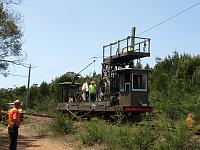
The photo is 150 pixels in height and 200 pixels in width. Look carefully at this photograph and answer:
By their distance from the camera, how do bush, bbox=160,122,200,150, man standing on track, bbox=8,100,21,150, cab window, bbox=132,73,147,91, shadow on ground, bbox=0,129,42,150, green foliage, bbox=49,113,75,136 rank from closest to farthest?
bush, bbox=160,122,200,150 → man standing on track, bbox=8,100,21,150 → shadow on ground, bbox=0,129,42,150 → green foliage, bbox=49,113,75,136 → cab window, bbox=132,73,147,91

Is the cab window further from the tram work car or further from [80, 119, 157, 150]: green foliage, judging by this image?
[80, 119, 157, 150]: green foliage

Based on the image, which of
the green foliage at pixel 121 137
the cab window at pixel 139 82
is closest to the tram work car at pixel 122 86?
the cab window at pixel 139 82

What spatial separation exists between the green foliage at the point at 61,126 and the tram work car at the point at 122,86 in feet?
15.4

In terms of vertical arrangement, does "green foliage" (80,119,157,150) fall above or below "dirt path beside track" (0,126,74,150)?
above

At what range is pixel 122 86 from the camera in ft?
81.5

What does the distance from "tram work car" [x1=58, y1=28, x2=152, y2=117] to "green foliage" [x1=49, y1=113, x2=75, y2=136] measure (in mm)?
4688

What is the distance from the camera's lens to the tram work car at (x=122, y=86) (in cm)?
2408

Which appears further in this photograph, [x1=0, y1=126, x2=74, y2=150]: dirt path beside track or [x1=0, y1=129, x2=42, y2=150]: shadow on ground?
[x1=0, y1=129, x2=42, y2=150]: shadow on ground

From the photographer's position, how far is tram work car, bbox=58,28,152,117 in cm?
2408

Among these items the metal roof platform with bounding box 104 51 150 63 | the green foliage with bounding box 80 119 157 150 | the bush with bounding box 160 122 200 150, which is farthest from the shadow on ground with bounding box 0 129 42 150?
the metal roof platform with bounding box 104 51 150 63

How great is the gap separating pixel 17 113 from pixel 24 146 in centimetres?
242

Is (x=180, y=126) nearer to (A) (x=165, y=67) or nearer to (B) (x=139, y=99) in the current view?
(B) (x=139, y=99)

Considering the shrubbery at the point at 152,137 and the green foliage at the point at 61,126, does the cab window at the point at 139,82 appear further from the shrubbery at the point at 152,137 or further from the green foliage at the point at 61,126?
the shrubbery at the point at 152,137

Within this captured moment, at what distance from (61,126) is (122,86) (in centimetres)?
678
